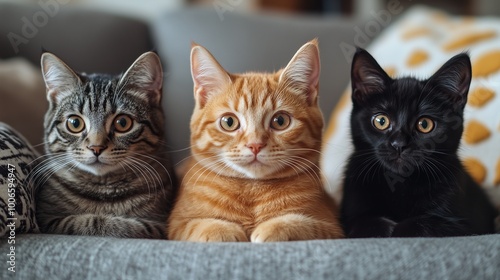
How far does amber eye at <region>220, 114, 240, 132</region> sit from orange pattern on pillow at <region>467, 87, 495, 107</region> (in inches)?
36.5

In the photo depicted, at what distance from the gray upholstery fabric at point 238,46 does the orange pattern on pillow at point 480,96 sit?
68 cm

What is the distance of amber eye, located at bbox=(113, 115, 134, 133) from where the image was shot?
1283 millimetres

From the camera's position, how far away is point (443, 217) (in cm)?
124

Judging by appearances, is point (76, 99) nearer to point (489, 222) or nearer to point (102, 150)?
point (102, 150)

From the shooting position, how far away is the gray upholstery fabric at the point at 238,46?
7.07 feet

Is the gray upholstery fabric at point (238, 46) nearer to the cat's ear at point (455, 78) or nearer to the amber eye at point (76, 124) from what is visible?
the amber eye at point (76, 124)

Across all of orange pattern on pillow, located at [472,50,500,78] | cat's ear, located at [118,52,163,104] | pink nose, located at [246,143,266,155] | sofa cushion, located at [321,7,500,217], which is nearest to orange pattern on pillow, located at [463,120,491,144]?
sofa cushion, located at [321,7,500,217]

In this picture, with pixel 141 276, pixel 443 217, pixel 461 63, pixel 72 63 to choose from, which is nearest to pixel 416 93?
pixel 461 63

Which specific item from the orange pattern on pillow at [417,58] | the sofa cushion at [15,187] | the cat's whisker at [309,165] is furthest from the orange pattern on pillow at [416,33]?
the sofa cushion at [15,187]

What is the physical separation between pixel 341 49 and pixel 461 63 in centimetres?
108

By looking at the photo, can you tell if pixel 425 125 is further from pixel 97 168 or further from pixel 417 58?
pixel 97 168

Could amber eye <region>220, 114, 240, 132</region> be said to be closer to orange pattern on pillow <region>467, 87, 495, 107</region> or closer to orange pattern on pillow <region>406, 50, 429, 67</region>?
orange pattern on pillow <region>467, 87, 495, 107</region>

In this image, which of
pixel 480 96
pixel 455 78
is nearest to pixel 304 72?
pixel 455 78

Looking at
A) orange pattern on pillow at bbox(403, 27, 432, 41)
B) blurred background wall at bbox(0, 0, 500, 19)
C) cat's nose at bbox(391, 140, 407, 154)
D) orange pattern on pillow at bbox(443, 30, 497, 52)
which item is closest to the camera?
cat's nose at bbox(391, 140, 407, 154)
